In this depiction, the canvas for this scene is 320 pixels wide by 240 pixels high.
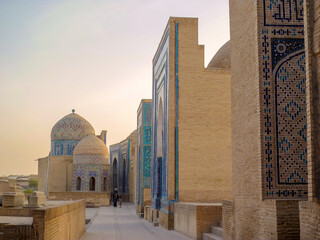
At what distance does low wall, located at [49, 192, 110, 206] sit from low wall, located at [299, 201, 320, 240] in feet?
77.6

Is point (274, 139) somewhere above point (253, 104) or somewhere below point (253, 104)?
below

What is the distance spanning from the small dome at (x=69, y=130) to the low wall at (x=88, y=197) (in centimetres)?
983

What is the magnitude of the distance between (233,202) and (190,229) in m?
2.99

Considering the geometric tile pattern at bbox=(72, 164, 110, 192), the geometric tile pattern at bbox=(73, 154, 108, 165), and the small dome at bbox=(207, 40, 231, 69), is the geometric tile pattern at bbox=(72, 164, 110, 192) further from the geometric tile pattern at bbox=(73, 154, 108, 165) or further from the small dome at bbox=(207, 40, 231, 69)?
the small dome at bbox=(207, 40, 231, 69)

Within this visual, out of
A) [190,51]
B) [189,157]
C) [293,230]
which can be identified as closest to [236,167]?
[293,230]

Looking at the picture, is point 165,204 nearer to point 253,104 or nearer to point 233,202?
point 233,202

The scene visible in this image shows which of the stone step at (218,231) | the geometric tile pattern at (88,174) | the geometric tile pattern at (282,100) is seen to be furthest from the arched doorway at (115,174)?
the geometric tile pattern at (282,100)

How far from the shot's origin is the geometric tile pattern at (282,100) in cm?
639

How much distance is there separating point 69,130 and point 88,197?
11.0m

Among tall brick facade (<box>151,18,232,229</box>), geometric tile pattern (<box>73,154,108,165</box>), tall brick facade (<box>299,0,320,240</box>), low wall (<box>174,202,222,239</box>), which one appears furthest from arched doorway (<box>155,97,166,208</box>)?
geometric tile pattern (<box>73,154,108,165</box>)

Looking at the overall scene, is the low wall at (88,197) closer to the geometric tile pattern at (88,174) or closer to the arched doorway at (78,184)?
the geometric tile pattern at (88,174)

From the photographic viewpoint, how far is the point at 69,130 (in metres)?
37.8

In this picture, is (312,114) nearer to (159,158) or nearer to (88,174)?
(159,158)

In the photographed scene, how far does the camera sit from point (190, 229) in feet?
34.2
